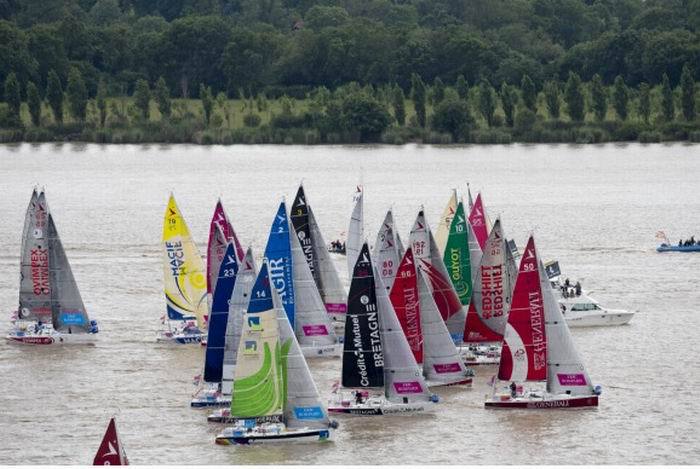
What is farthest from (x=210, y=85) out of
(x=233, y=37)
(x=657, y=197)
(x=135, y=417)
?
(x=135, y=417)

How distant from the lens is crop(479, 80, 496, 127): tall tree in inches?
5172

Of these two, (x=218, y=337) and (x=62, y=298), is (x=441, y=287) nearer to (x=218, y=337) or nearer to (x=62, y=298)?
(x=218, y=337)

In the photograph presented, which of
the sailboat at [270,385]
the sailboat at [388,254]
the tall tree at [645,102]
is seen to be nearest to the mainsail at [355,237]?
the sailboat at [388,254]

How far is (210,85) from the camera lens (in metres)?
151

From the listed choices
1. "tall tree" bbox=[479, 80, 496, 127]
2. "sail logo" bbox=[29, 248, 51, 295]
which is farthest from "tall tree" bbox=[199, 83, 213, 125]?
"sail logo" bbox=[29, 248, 51, 295]

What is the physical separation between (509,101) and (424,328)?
85274mm

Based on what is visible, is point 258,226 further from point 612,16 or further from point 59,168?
point 612,16

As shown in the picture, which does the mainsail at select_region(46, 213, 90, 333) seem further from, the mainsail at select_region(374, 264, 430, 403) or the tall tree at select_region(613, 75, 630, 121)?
the tall tree at select_region(613, 75, 630, 121)

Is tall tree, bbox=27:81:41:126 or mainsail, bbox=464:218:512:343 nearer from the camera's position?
mainsail, bbox=464:218:512:343

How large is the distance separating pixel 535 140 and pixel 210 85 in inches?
1212

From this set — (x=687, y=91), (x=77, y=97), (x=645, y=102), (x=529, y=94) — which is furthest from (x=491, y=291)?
(x=77, y=97)

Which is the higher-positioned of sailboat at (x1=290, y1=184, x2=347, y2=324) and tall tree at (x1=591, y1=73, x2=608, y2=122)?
tall tree at (x1=591, y1=73, x2=608, y2=122)

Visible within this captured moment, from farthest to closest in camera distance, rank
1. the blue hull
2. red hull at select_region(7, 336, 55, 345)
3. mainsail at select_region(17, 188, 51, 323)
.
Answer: the blue hull < mainsail at select_region(17, 188, 51, 323) < red hull at select_region(7, 336, 55, 345)

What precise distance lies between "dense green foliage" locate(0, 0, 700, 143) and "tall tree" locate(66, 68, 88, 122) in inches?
7.5
